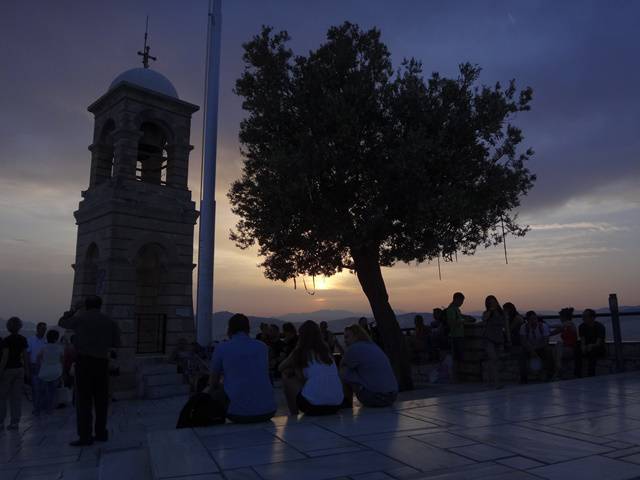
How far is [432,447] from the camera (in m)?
4.80

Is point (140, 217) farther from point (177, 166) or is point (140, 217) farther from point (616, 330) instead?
point (616, 330)

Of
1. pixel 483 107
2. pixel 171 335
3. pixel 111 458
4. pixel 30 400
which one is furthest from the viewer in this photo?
pixel 171 335

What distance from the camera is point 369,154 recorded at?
12344 millimetres

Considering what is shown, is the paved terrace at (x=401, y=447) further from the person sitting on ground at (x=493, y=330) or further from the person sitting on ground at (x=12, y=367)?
the person sitting on ground at (x=493, y=330)

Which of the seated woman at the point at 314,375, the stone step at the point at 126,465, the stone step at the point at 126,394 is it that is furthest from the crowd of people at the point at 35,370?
the seated woman at the point at 314,375

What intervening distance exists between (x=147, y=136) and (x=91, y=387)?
13.7 meters

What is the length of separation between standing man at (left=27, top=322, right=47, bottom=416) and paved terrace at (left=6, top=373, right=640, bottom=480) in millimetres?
3569

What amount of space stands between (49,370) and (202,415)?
22.7 ft

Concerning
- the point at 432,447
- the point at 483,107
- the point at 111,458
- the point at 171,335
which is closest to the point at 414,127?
the point at 483,107

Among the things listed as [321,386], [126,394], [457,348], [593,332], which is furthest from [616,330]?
[126,394]

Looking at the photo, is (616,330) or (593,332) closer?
(593,332)

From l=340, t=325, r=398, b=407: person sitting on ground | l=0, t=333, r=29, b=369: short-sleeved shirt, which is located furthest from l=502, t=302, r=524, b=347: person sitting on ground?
l=0, t=333, r=29, b=369: short-sleeved shirt

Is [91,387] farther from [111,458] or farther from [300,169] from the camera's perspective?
[300,169]

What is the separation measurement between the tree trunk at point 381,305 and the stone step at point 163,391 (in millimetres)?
6976
